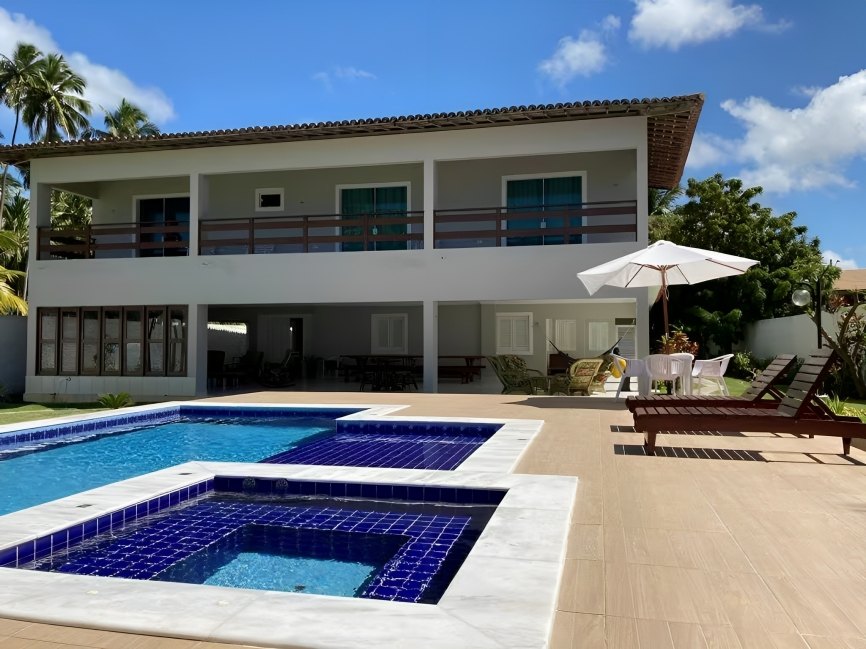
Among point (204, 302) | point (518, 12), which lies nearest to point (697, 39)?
point (518, 12)

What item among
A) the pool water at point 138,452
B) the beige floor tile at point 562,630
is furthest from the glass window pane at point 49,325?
the beige floor tile at point 562,630

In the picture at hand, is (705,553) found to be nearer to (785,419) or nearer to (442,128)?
(785,419)

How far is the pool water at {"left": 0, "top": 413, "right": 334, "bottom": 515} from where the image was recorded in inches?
272

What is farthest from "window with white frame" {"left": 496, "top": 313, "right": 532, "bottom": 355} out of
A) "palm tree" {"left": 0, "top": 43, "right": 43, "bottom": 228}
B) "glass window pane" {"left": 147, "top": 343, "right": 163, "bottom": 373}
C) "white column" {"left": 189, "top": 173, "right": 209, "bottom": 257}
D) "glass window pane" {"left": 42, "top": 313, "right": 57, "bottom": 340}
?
"palm tree" {"left": 0, "top": 43, "right": 43, "bottom": 228}

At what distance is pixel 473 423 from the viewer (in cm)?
934

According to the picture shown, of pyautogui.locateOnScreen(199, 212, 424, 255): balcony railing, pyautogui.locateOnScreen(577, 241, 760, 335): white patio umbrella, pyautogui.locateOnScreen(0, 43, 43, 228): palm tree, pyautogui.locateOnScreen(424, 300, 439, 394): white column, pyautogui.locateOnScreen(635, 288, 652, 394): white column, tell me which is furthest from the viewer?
pyautogui.locateOnScreen(0, 43, 43, 228): palm tree

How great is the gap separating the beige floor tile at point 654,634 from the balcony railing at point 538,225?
1250 centimetres

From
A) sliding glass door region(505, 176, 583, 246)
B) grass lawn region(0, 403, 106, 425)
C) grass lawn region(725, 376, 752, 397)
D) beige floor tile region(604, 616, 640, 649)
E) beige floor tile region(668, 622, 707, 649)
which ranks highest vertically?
sliding glass door region(505, 176, 583, 246)

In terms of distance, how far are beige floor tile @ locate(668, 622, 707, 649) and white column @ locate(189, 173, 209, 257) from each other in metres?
15.6

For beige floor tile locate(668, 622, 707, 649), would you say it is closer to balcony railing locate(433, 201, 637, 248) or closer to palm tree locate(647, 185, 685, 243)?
balcony railing locate(433, 201, 637, 248)

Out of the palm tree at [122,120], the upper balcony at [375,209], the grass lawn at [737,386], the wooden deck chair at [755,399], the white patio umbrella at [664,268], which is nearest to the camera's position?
the wooden deck chair at [755,399]

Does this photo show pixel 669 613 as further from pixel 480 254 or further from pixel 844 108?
pixel 844 108

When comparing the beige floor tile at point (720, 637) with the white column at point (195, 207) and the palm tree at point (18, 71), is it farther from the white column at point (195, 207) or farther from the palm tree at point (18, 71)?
the palm tree at point (18, 71)

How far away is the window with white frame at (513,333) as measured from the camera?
20312 mm
